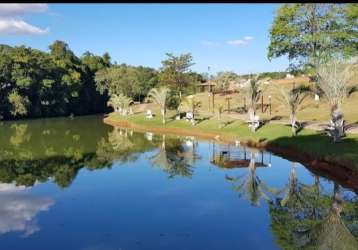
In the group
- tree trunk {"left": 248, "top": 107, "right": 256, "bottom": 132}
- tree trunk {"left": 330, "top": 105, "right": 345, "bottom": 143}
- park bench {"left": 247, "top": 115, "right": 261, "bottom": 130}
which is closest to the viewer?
tree trunk {"left": 330, "top": 105, "right": 345, "bottom": 143}

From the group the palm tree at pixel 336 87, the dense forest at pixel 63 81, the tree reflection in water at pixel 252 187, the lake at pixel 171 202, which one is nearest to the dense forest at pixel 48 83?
the dense forest at pixel 63 81

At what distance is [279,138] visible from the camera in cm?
3403

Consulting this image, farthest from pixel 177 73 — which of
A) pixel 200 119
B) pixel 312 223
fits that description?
pixel 312 223

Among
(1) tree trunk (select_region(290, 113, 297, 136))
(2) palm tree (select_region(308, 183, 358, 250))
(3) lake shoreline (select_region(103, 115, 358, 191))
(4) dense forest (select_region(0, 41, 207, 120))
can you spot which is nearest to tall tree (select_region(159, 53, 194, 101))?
(4) dense forest (select_region(0, 41, 207, 120))

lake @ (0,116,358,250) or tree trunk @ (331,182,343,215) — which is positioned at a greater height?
tree trunk @ (331,182,343,215)

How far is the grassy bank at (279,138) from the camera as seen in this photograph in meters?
24.6

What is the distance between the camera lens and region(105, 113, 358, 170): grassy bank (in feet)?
→ 80.6

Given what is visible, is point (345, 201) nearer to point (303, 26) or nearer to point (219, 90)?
point (303, 26)

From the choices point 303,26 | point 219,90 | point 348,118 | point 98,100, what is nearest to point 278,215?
point 348,118

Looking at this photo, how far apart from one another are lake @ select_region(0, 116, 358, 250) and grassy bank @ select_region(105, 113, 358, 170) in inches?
41.2

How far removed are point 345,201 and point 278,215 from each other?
3.26 m

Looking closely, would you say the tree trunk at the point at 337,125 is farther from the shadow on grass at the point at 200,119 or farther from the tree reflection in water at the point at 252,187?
the shadow on grass at the point at 200,119

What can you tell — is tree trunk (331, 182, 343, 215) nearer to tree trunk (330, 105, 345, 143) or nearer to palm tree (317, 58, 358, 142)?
tree trunk (330, 105, 345, 143)

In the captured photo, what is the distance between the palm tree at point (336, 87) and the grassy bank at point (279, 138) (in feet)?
2.66
